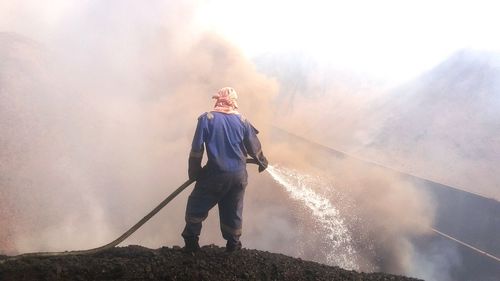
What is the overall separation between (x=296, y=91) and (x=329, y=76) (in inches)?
71.6

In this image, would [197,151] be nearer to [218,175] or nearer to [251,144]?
[218,175]

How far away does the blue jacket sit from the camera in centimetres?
407

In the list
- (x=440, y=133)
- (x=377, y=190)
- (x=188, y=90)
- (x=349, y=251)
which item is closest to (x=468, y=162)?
(x=440, y=133)

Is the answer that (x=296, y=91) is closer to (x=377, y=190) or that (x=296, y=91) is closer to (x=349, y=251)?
(x=377, y=190)

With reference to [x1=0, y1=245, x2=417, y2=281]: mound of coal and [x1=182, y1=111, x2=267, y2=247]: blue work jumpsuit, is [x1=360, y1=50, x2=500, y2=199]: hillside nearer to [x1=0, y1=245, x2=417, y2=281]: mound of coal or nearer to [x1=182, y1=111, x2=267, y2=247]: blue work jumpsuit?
[x1=0, y1=245, x2=417, y2=281]: mound of coal

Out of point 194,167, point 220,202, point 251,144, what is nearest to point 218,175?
point 194,167

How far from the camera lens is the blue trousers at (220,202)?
13.4 ft

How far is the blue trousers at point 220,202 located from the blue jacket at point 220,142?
0.34ft

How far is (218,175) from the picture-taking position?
4090mm

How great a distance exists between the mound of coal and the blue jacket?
2.86 ft

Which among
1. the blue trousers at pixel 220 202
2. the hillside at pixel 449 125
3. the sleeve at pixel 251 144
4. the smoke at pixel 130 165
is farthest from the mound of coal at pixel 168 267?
the hillside at pixel 449 125

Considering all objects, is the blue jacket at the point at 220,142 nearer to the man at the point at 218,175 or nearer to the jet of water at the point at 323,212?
the man at the point at 218,175

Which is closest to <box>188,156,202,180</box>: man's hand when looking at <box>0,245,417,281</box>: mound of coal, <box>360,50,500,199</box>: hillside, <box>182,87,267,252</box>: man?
<box>182,87,267,252</box>: man

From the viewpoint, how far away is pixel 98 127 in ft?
29.2
